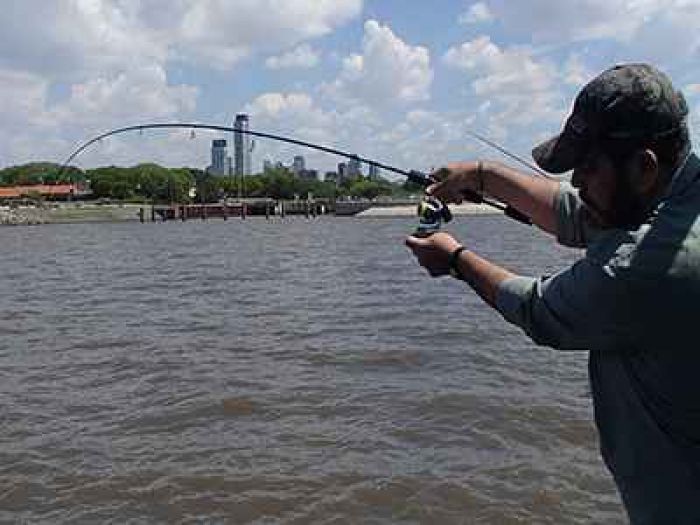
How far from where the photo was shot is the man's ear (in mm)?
2336

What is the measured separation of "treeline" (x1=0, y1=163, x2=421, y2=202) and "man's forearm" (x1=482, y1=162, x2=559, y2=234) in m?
160

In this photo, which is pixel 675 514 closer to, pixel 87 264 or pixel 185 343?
pixel 185 343

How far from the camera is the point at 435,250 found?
9.36ft

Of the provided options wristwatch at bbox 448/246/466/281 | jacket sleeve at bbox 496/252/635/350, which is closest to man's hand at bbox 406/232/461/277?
wristwatch at bbox 448/246/466/281

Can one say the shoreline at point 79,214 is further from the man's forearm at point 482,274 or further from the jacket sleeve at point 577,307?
the jacket sleeve at point 577,307

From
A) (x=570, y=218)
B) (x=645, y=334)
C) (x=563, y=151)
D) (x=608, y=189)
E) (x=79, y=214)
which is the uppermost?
(x=563, y=151)

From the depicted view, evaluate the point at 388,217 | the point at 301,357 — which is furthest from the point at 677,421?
the point at 388,217

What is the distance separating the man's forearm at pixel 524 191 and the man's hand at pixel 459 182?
1.1 inches

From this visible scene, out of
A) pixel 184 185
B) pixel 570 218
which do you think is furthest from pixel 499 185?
pixel 184 185

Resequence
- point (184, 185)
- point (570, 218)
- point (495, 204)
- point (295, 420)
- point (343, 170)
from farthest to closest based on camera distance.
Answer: point (184, 185) → point (343, 170) → point (295, 420) → point (495, 204) → point (570, 218)

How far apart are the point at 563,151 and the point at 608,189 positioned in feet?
0.58

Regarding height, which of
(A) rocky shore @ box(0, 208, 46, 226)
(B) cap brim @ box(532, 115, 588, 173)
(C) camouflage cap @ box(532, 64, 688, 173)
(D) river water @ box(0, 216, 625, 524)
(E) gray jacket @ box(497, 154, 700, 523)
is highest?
(C) camouflage cap @ box(532, 64, 688, 173)

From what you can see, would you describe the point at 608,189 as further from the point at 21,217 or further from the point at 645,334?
the point at 21,217

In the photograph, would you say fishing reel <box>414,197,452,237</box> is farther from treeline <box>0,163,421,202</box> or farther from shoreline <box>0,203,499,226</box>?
treeline <box>0,163,421,202</box>
